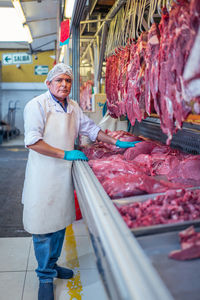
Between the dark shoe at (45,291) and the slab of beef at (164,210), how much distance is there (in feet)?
4.89

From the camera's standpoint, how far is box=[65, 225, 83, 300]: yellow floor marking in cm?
290

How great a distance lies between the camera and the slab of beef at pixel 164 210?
5.13 feet

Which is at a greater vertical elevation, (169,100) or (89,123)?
(169,100)

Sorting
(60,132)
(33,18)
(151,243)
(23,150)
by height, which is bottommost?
(23,150)

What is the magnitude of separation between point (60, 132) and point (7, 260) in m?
1.57

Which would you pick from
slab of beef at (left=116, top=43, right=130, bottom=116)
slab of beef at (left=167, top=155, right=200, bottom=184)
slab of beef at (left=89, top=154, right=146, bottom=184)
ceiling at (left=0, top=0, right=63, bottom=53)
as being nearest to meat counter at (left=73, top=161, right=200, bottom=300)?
slab of beef at (left=89, top=154, right=146, bottom=184)

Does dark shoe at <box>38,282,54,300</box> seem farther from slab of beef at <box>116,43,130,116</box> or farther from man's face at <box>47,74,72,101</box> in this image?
slab of beef at <box>116,43,130,116</box>

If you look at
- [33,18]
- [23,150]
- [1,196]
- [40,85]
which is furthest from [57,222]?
[40,85]

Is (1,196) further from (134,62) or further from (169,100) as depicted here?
(169,100)

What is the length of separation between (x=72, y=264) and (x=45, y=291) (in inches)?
24.9

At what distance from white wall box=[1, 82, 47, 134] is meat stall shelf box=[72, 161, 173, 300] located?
17125 mm

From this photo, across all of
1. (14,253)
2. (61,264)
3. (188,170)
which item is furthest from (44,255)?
(188,170)

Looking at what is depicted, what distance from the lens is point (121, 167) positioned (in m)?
2.54

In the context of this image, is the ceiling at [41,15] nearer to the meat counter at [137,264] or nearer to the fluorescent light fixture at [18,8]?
the fluorescent light fixture at [18,8]
